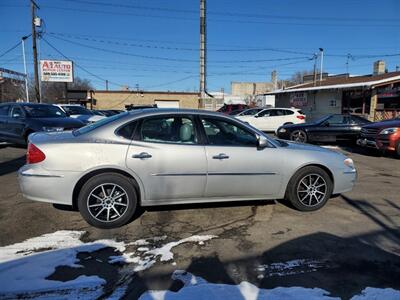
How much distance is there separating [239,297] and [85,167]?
249cm

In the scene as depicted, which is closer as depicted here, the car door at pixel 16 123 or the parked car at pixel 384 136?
the parked car at pixel 384 136

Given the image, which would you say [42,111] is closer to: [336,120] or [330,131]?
[330,131]

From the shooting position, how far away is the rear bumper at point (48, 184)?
4.51 meters

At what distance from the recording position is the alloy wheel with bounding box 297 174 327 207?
17.8 ft

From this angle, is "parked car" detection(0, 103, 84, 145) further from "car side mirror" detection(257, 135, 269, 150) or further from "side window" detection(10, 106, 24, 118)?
"car side mirror" detection(257, 135, 269, 150)

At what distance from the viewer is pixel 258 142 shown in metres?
5.13

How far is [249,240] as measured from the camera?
439 centimetres

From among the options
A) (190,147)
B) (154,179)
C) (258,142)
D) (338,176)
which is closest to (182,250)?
(154,179)

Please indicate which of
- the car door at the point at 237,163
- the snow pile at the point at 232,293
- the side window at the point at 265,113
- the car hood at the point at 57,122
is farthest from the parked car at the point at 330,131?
the snow pile at the point at 232,293

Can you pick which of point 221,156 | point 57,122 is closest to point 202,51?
point 57,122

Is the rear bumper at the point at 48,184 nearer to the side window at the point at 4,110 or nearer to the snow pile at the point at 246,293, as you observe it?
the snow pile at the point at 246,293

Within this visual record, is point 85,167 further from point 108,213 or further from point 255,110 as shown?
point 255,110

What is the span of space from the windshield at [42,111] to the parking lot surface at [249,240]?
5.62m

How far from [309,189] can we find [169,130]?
2.30 metres
